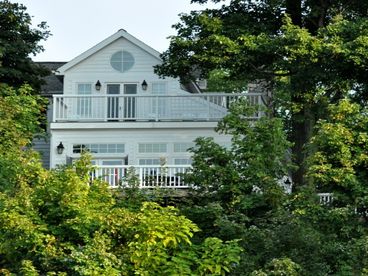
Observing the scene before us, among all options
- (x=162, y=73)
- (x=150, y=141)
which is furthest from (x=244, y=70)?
(x=150, y=141)

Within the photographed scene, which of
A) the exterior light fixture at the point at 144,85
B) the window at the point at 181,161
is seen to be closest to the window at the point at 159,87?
the exterior light fixture at the point at 144,85

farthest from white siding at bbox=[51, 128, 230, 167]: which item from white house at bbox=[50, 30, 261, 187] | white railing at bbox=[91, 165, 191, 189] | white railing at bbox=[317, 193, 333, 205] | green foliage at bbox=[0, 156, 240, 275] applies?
green foliage at bbox=[0, 156, 240, 275]

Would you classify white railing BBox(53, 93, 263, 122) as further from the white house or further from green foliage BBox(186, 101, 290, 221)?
green foliage BBox(186, 101, 290, 221)

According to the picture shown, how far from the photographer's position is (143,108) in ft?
74.6

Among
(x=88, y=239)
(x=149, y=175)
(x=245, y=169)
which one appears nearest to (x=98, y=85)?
(x=149, y=175)

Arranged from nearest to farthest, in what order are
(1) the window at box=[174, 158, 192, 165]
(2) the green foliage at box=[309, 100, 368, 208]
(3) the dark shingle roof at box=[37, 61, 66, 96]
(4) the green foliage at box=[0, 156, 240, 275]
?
(4) the green foliage at box=[0, 156, 240, 275] → (2) the green foliage at box=[309, 100, 368, 208] → (1) the window at box=[174, 158, 192, 165] → (3) the dark shingle roof at box=[37, 61, 66, 96]

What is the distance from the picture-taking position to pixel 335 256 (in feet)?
38.1

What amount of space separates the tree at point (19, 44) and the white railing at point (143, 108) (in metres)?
1.51

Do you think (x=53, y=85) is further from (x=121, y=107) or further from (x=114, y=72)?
(x=121, y=107)

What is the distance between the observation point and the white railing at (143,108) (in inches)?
891

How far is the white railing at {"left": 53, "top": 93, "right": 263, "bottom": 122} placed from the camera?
22.6m

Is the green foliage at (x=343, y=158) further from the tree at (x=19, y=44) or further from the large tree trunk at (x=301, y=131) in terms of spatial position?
the tree at (x=19, y=44)

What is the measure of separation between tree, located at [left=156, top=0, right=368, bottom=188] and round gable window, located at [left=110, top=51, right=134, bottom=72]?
205 inches

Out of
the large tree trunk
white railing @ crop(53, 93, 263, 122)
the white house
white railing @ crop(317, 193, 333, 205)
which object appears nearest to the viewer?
white railing @ crop(317, 193, 333, 205)
